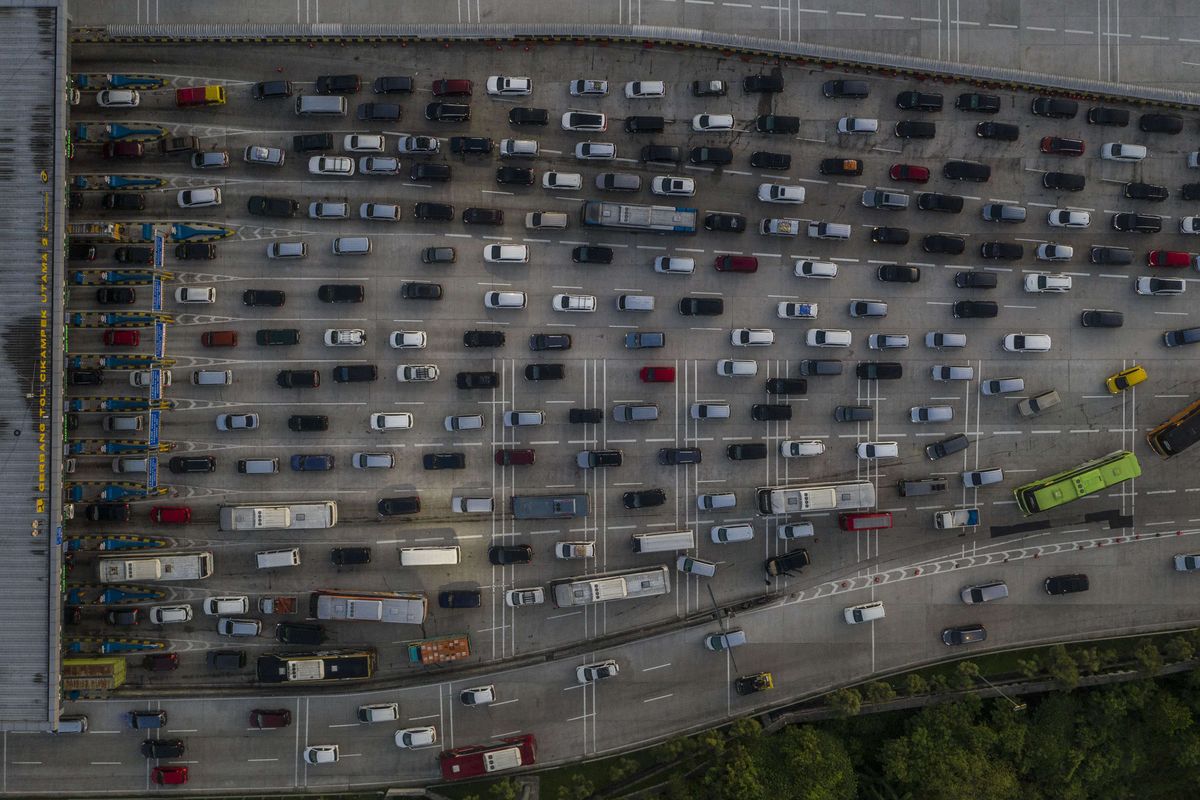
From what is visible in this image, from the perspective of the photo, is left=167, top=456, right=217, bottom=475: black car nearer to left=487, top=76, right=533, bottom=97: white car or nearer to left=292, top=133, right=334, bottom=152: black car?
left=292, top=133, right=334, bottom=152: black car

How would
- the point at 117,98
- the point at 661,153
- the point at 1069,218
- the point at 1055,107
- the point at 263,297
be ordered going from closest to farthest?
the point at 117,98 → the point at 263,297 → the point at 661,153 → the point at 1055,107 → the point at 1069,218

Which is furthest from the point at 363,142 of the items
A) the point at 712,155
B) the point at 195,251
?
the point at 712,155

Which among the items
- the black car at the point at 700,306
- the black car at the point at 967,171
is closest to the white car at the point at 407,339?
the black car at the point at 700,306

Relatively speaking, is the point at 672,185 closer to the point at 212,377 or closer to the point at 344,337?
the point at 344,337

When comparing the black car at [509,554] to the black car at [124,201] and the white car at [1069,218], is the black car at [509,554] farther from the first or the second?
the white car at [1069,218]

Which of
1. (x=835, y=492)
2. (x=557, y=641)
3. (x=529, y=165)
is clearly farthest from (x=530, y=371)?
(x=835, y=492)

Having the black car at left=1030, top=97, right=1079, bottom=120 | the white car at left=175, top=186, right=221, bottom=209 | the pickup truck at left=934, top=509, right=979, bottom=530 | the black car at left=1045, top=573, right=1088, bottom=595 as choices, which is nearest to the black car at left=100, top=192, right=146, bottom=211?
the white car at left=175, top=186, right=221, bottom=209

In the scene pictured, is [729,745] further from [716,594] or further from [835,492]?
[835,492]
